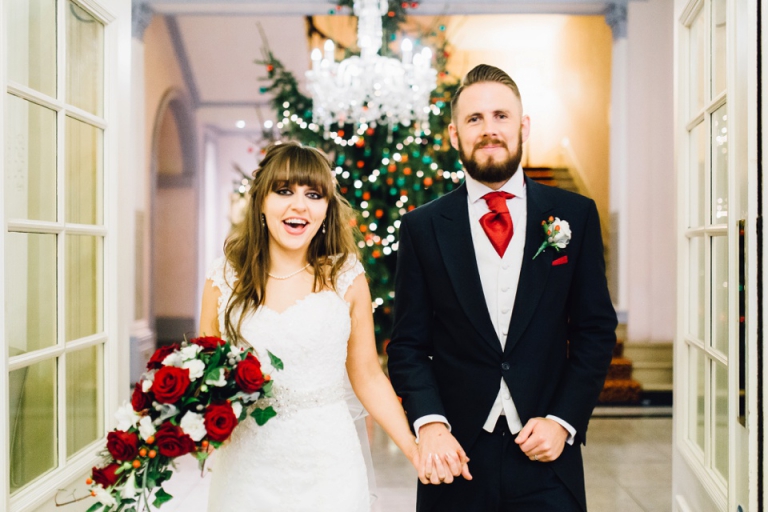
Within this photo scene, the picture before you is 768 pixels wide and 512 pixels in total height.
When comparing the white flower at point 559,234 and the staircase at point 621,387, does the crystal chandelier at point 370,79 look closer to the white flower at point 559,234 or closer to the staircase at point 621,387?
the staircase at point 621,387

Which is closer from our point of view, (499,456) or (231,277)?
(499,456)

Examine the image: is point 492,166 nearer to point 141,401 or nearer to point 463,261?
point 463,261

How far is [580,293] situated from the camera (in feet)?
6.33

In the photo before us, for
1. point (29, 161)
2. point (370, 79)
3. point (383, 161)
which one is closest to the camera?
point (29, 161)

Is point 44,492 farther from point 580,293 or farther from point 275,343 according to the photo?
point 580,293

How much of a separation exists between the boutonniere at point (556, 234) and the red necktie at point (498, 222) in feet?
0.34

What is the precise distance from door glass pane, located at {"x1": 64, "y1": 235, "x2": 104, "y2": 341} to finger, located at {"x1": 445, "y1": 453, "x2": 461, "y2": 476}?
4.35 ft

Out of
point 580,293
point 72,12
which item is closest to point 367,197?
point 72,12

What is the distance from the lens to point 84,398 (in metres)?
2.45

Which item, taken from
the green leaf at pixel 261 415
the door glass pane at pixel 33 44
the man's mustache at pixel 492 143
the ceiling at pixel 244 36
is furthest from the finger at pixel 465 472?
the ceiling at pixel 244 36

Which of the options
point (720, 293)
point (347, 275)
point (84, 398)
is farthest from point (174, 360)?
point (720, 293)

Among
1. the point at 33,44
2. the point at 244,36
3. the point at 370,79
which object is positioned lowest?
the point at 33,44

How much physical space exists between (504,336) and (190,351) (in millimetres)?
833

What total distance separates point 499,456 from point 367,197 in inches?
173
